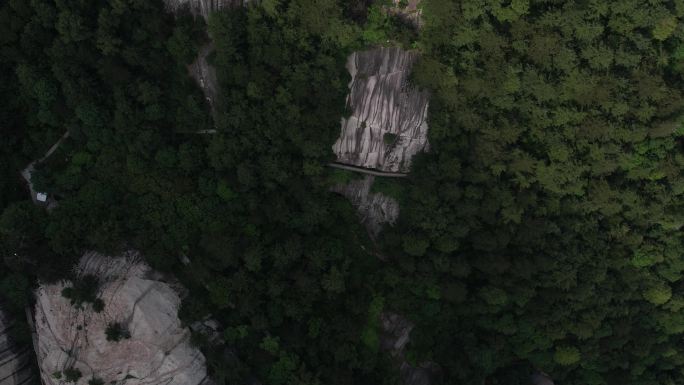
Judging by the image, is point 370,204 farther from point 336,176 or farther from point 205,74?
point 205,74

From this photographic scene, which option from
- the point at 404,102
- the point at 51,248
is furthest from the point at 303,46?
the point at 51,248

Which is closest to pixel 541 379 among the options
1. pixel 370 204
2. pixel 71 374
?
pixel 370 204

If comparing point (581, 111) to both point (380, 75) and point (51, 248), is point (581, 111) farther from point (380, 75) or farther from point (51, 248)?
point (51, 248)

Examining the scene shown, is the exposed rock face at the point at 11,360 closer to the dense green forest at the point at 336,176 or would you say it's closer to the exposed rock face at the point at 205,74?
the dense green forest at the point at 336,176

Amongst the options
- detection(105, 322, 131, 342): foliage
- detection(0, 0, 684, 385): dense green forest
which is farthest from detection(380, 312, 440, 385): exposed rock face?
detection(105, 322, 131, 342): foliage

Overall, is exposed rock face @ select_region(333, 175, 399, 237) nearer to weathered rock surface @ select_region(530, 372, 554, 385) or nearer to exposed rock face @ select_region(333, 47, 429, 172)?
exposed rock face @ select_region(333, 47, 429, 172)

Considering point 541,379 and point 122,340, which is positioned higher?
point 541,379
